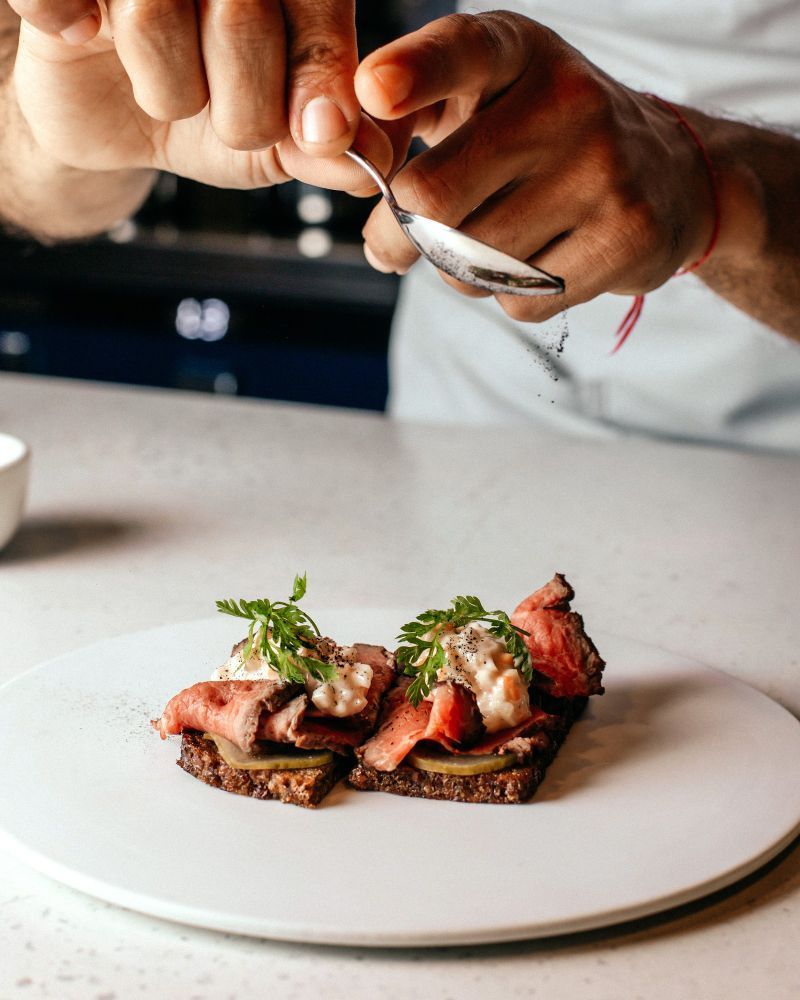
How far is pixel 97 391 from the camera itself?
2270 millimetres

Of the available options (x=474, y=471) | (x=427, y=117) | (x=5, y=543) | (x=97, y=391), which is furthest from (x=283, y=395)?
(x=427, y=117)

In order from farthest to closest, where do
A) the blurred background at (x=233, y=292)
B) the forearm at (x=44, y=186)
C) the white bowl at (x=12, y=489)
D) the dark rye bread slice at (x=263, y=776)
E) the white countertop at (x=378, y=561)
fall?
the blurred background at (x=233, y=292), the forearm at (x=44, y=186), the white bowl at (x=12, y=489), the dark rye bread slice at (x=263, y=776), the white countertop at (x=378, y=561)

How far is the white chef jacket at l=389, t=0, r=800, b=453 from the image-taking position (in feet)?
6.45

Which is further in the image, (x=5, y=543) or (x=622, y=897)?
(x=5, y=543)

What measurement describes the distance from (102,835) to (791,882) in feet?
1.54

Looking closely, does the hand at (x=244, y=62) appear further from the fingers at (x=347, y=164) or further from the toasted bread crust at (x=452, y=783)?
the toasted bread crust at (x=452, y=783)

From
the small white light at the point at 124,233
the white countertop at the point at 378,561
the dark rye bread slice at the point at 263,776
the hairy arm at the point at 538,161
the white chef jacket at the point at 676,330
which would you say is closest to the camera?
the white countertop at the point at 378,561

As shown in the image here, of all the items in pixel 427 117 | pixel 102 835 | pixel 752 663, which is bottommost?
→ pixel 752 663

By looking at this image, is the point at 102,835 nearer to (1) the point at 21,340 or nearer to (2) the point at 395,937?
(2) the point at 395,937

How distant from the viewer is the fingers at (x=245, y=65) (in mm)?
914

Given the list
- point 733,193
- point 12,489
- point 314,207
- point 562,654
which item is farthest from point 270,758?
point 314,207

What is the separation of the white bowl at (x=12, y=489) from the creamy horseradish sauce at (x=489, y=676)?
0.67m

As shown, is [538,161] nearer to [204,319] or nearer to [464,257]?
[464,257]

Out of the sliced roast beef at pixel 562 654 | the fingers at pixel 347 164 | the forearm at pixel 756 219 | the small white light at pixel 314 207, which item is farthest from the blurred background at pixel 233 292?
the sliced roast beef at pixel 562 654
